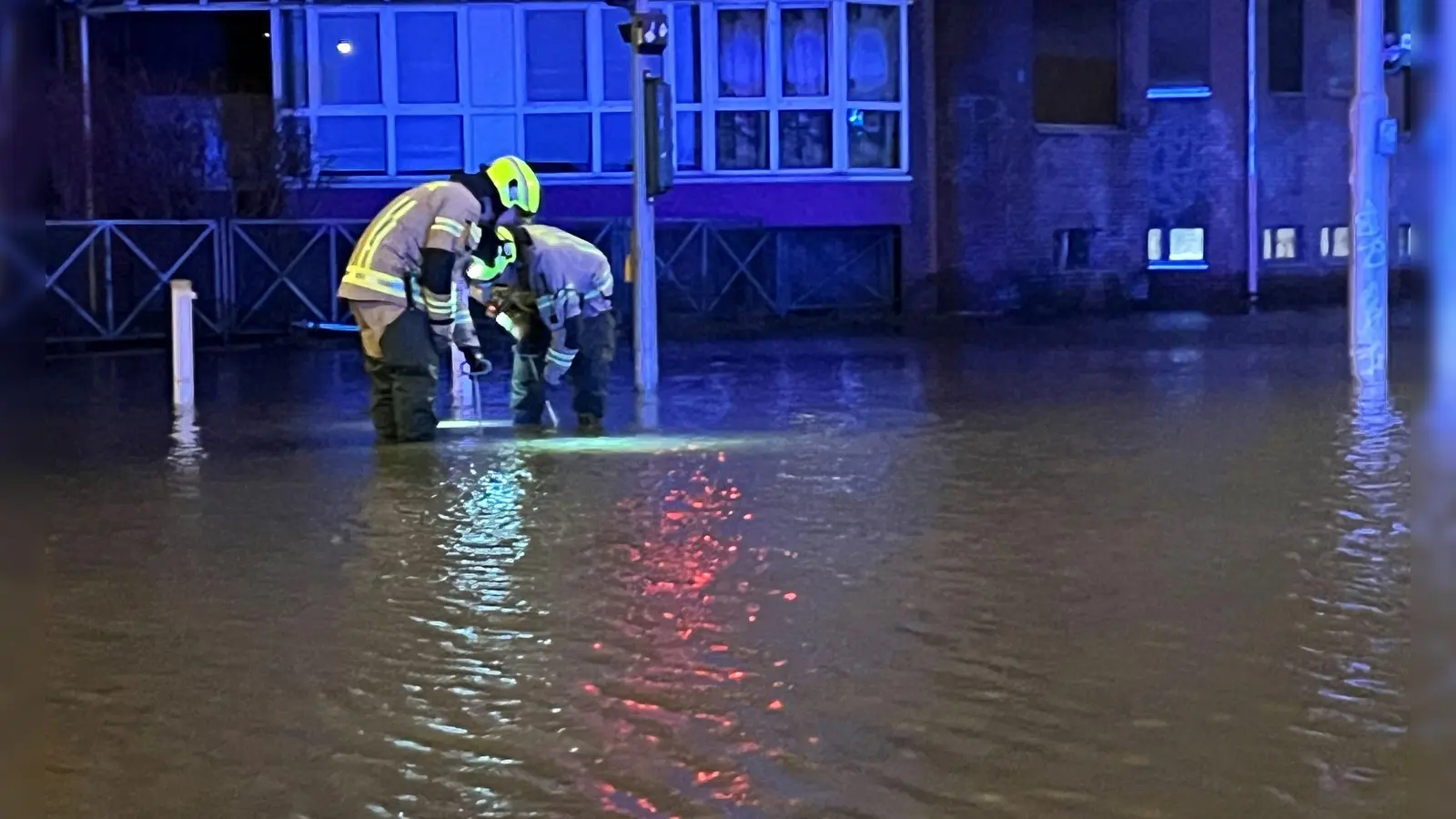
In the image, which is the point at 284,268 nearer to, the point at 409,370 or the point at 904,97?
the point at 904,97

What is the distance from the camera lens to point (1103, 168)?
31531 millimetres

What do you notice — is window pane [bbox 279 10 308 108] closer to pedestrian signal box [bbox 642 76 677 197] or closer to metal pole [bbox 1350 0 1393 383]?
pedestrian signal box [bbox 642 76 677 197]

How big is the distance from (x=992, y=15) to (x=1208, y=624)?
24.5 meters

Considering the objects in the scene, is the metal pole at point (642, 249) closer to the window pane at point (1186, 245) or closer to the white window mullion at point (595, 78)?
the white window mullion at point (595, 78)

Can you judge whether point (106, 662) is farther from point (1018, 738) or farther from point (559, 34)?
point (559, 34)

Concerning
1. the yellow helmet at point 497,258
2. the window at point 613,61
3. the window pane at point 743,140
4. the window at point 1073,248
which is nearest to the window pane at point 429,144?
the window at point 613,61

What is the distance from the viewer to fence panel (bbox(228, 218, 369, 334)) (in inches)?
977

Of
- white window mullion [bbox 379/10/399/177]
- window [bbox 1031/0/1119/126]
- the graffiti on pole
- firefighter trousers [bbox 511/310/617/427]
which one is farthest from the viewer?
window [bbox 1031/0/1119/126]

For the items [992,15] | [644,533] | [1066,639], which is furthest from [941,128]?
[1066,639]

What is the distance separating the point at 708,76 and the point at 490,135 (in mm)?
3261

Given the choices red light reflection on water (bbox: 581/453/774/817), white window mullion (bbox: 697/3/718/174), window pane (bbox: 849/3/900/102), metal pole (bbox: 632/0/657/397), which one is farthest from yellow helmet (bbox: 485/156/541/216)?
window pane (bbox: 849/3/900/102)

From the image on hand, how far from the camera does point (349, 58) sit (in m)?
27.0

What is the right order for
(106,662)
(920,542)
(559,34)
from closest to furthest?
1. (106,662)
2. (920,542)
3. (559,34)

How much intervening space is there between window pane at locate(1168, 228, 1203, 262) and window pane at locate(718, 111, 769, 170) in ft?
28.0
